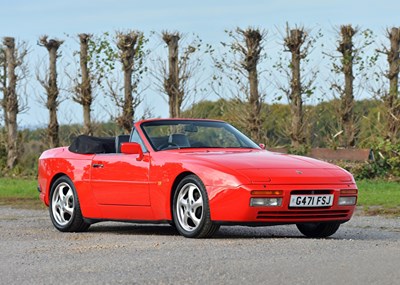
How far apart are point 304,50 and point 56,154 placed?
17.9 m

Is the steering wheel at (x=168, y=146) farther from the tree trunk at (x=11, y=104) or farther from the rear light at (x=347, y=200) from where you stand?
the tree trunk at (x=11, y=104)

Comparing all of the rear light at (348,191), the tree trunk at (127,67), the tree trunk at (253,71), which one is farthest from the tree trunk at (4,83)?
the rear light at (348,191)

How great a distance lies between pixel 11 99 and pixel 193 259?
3011 cm

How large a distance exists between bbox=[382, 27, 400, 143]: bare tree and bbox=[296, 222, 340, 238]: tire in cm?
1737

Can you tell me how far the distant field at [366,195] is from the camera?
1939cm

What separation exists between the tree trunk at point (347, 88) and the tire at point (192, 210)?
65.7ft

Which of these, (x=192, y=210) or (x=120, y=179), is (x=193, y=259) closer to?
(x=192, y=210)

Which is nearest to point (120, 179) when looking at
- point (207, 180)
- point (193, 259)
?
point (207, 180)

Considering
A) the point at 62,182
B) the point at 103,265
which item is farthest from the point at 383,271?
the point at 62,182

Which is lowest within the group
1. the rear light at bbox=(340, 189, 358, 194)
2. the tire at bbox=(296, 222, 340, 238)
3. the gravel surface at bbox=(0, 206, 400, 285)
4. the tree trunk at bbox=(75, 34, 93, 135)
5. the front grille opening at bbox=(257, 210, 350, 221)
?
the tire at bbox=(296, 222, 340, 238)

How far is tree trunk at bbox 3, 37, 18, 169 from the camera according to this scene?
38.8 meters

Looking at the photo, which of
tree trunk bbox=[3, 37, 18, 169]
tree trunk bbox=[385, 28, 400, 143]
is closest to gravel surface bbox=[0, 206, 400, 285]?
tree trunk bbox=[385, 28, 400, 143]

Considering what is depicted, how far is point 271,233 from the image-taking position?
13.7 m

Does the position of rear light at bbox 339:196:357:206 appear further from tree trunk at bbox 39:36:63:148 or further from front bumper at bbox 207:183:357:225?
tree trunk at bbox 39:36:63:148
